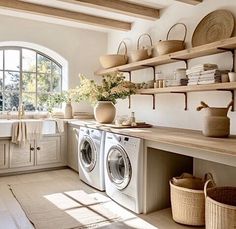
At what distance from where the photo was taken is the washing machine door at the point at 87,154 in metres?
3.52

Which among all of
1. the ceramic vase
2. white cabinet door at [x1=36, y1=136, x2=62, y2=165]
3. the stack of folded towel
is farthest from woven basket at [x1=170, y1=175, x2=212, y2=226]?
the ceramic vase

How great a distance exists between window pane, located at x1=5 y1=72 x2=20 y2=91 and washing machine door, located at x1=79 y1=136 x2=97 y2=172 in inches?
71.4

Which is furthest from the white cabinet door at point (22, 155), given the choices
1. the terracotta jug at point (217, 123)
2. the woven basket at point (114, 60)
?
the terracotta jug at point (217, 123)

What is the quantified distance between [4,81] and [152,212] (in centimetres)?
338

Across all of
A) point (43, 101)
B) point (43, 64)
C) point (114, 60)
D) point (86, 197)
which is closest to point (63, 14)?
point (114, 60)

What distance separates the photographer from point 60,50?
15.8 ft

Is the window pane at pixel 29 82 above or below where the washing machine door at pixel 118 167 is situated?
above

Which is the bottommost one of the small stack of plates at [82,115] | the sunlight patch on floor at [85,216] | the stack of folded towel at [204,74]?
the sunlight patch on floor at [85,216]

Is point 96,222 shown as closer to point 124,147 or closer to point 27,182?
point 124,147

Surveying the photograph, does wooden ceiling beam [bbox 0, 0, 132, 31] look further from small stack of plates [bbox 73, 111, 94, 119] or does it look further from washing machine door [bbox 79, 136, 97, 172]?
washing machine door [bbox 79, 136, 97, 172]

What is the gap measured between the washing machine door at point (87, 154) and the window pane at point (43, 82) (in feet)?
5.42

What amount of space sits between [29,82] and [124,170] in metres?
2.74

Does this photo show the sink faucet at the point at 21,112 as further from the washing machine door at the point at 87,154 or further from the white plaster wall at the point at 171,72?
the white plaster wall at the point at 171,72

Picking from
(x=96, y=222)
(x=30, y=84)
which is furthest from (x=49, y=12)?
(x=96, y=222)
